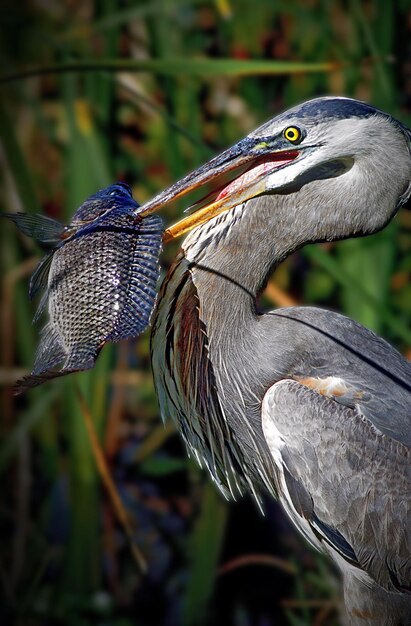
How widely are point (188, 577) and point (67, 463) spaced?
2.13ft

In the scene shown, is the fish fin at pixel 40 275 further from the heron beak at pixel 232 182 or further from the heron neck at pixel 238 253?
the heron neck at pixel 238 253

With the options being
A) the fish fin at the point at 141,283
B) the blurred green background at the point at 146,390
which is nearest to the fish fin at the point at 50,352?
the fish fin at the point at 141,283

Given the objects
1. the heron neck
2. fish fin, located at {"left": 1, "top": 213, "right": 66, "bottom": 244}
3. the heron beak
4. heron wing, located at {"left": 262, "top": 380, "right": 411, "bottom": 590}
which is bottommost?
heron wing, located at {"left": 262, "top": 380, "right": 411, "bottom": 590}

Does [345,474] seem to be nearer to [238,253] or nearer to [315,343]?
[315,343]

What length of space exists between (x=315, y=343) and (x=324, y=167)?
1.32 feet

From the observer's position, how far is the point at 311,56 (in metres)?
4.09

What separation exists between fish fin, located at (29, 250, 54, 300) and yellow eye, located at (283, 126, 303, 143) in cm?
58

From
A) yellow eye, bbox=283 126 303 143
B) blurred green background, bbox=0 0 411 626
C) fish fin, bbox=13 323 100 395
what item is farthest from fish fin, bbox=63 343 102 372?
blurred green background, bbox=0 0 411 626

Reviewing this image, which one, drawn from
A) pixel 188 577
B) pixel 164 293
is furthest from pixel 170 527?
pixel 164 293

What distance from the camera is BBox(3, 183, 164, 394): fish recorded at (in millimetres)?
1941

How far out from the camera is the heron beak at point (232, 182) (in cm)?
219

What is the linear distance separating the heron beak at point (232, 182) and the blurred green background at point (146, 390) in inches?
40.2

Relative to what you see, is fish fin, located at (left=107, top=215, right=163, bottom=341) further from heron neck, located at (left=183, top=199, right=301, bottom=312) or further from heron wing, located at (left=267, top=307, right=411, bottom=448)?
heron wing, located at (left=267, top=307, right=411, bottom=448)

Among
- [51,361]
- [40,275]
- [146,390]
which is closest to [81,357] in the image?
[51,361]
